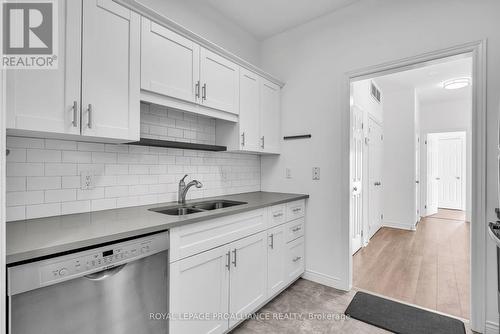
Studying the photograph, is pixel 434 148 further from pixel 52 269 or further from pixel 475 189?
pixel 52 269

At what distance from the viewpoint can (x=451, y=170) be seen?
7.03 meters

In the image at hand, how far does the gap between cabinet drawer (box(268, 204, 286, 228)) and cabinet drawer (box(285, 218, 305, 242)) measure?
141mm

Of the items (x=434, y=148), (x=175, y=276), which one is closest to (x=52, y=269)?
(x=175, y=276)

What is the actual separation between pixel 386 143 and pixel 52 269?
5770mm

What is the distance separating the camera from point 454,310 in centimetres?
214

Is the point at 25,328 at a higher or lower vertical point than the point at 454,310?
higher

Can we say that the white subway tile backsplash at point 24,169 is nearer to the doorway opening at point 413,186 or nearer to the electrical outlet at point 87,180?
the electrical outlet at point 87,180

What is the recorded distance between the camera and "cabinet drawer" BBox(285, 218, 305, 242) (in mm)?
2436

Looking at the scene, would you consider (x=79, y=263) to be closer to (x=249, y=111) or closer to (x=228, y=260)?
(x=228, y=260)

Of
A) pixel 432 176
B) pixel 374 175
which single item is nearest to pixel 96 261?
pixel 374 175

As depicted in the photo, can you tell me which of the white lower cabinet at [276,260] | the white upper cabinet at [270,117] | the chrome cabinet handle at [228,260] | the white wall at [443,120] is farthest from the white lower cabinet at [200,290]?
the white wall at [443,120]

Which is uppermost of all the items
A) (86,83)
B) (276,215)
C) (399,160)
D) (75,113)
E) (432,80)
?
(432,80)

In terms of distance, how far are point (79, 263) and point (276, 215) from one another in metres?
1.56

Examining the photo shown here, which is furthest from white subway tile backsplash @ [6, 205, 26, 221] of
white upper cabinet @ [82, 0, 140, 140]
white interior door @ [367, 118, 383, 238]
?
white interior door @ [367, 118, 383, 238]
